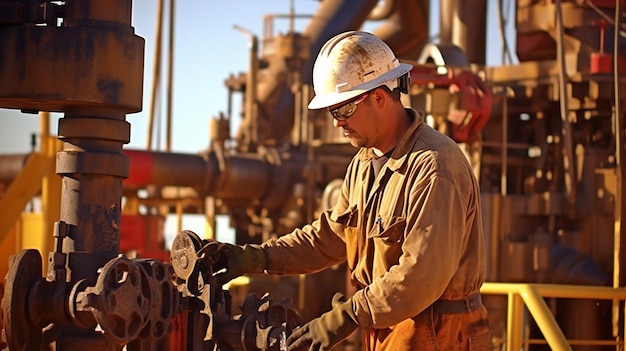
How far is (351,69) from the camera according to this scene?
12.9 ft

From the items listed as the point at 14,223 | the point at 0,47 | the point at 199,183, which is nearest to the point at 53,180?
the point at 14,223

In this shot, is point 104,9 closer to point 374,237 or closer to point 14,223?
point 374,237

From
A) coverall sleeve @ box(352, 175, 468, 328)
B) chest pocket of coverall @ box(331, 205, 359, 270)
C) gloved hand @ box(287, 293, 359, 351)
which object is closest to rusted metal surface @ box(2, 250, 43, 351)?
gloved hand @ box(287, 293, 359, 351)

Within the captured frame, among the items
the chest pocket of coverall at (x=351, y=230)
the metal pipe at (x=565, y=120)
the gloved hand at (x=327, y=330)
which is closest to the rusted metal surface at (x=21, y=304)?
the gloved hand at (x=327, y=330)

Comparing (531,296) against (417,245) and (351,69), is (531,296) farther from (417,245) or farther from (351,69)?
(351,69)

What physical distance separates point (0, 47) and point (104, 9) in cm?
37

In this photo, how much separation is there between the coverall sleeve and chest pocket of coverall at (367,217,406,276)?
0.06 m

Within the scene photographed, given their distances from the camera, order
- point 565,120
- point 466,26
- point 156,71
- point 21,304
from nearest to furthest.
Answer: point 21,304 < point 565,120 < point 466,26 < point 156,71

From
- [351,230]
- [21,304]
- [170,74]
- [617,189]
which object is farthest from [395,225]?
[170,74]

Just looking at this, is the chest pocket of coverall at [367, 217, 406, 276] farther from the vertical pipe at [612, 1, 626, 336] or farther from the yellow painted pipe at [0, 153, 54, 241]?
the yellow painted pipe at [0, 153, 54, 241]

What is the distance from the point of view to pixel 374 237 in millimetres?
3914

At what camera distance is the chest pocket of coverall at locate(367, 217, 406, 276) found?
3828 mm

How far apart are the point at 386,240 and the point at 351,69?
59 cm

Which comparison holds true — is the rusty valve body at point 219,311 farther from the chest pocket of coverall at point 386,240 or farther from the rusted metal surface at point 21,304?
→ the rusted metal surface at point 21,304
